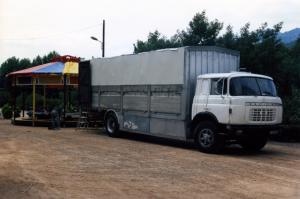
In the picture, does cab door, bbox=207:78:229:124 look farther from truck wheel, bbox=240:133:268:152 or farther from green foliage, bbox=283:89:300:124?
green foliage, bbox=283:89:300:124

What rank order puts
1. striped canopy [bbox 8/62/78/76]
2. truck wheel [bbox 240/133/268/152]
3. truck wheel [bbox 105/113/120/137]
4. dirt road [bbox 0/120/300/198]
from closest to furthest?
1. dirt road [bbox 0/120/300/198]
2. truck wheel [bbox 240/133/268/152]
3. truck wheel [bbox 105/113/120/137]
4. striped canopy [bbox 8/62/78/76]

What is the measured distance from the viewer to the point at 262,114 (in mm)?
14234

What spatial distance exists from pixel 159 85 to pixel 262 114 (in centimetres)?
408

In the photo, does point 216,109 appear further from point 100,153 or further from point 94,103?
point 94,103

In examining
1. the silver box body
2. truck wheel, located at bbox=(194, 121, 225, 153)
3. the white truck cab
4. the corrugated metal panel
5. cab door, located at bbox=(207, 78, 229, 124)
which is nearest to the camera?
the white truck cab

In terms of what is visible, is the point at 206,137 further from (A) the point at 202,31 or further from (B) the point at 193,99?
(A) the point at 202,31

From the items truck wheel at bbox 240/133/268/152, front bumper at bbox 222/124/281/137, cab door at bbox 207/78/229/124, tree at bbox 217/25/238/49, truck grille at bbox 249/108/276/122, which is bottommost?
truck wheel at bbox 240/133/268/152

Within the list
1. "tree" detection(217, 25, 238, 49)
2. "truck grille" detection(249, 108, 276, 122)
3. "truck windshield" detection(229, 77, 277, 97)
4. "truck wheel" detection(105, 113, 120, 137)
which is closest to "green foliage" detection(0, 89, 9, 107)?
"tree" detection(217, 25, 238, 49)

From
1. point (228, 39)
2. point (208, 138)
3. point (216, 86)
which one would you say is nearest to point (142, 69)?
point (216, 86)

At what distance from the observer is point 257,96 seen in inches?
562

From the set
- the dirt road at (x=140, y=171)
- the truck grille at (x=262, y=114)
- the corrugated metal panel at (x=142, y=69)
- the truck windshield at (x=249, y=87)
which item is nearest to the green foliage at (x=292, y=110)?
the dirt road at (x=140, y=171)

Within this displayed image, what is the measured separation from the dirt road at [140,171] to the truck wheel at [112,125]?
86.0 inches

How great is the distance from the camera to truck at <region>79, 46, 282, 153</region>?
14203 mm

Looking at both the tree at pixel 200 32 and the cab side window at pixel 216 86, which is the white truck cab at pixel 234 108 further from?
the tree at pixel 200 32
